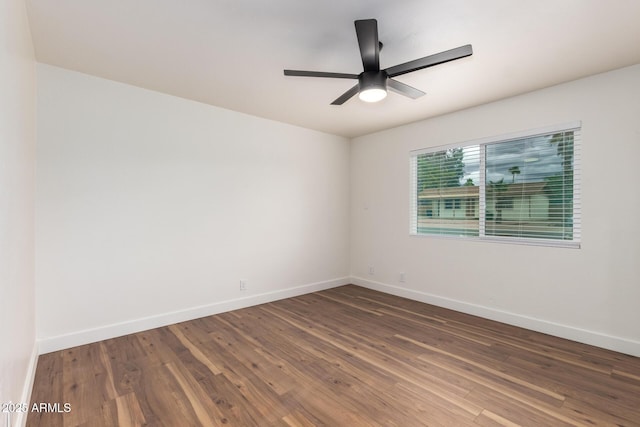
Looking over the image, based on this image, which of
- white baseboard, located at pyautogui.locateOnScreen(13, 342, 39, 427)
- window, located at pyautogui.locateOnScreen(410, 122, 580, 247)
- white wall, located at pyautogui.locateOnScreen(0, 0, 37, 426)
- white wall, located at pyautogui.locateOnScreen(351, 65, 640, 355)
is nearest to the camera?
white wall, located at pyautogui.locateOnScreen(0, 0, 37, 426)

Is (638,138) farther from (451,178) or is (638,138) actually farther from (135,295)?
(135,295)

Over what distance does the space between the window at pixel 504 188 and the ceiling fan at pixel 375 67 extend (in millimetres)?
1700

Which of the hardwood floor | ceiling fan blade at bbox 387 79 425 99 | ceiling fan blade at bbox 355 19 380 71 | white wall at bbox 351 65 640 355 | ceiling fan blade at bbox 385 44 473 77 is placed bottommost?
the hardwood floor

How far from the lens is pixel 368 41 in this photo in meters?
1.89

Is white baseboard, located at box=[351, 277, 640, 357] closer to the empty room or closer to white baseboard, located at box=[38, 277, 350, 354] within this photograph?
the empty room

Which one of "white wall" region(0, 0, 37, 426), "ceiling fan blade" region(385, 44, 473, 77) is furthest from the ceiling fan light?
"white wall" region(0, 0, 37, 426)

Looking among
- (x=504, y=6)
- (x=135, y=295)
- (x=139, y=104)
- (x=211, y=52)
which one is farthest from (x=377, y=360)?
(x=139, y=104)

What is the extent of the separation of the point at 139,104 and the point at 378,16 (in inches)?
101

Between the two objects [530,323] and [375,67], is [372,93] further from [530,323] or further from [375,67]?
[530,323]

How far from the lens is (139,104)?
3146mm

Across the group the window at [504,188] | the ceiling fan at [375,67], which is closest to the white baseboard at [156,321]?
the window at [504,188]

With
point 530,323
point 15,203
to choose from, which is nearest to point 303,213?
point 530,323

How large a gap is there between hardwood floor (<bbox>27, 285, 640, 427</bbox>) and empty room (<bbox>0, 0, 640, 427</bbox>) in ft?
Result: 0.07

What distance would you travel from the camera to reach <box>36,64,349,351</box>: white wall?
2.73 meters
